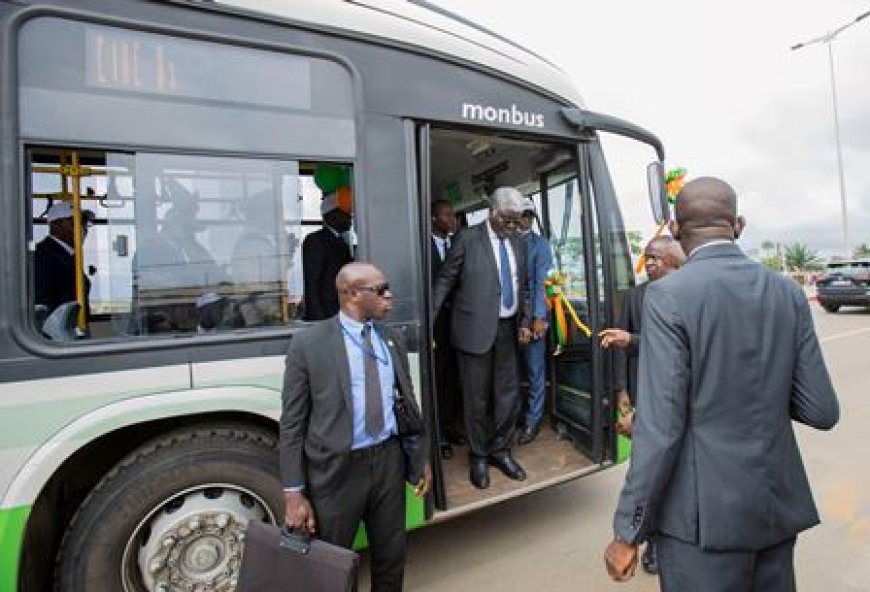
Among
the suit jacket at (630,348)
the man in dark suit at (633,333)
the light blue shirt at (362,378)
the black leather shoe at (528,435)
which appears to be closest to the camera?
the light blue shirt at (362,378)

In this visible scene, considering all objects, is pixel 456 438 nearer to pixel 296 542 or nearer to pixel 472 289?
pixel 472 289

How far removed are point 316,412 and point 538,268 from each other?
7.42 feet

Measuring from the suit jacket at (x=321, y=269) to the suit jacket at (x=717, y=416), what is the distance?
1.67m

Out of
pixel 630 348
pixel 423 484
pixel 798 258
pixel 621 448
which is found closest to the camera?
pixel 423 484

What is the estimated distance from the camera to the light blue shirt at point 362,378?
2227mm

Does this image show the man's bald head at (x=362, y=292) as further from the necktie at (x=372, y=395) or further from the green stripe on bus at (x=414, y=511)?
the green stripe on bus at (x=414, y=511)

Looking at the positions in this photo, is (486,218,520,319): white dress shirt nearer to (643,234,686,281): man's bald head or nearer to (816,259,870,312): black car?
(643,234,686,281): man's bald head

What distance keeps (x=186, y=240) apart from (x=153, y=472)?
100cm

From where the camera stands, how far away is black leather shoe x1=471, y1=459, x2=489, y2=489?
345cm

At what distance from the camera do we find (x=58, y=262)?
2.25 m

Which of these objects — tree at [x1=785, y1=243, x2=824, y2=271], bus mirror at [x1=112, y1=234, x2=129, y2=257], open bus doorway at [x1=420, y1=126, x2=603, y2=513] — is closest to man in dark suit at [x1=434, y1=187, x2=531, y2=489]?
open bus doorway at [x1=420, y1=126, x2=603, y2=513]

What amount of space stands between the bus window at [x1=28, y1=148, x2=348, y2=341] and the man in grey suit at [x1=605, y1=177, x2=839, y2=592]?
68.8 inches

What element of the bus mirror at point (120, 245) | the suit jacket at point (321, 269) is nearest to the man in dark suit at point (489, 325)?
the suit jacket at point (321, 269)

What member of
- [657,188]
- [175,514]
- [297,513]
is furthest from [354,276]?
[657,188]
